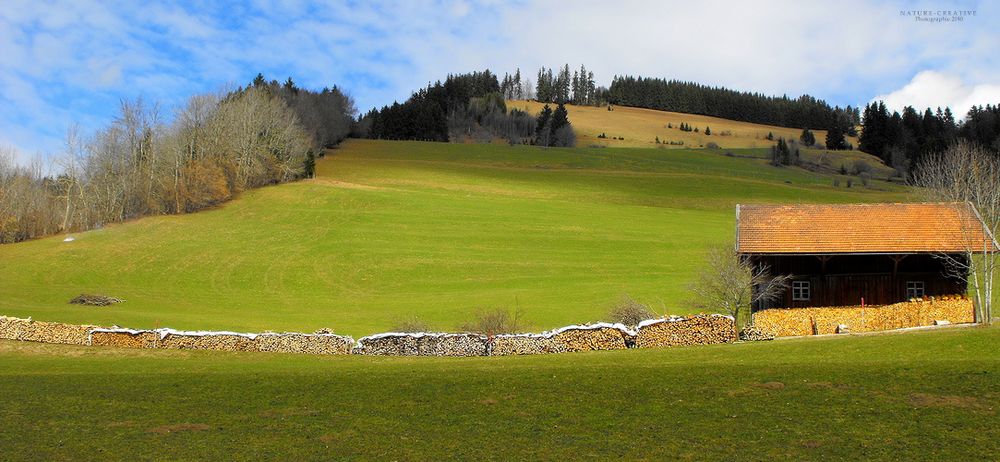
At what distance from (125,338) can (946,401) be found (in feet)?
101

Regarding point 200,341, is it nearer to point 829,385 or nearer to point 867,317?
point 829,385

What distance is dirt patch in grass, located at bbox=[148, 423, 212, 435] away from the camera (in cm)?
1709

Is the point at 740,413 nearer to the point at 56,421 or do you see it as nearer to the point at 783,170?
the point at 56,421

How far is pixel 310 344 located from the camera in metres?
33.8

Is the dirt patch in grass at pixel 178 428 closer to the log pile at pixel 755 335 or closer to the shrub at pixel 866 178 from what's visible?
the log pile at pixel 755 335

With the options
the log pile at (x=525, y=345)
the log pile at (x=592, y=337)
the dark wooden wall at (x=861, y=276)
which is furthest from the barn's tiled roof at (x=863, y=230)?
the log pile at (x=525, y=345)

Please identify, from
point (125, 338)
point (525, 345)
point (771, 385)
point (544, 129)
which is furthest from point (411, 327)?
point (544, 129)

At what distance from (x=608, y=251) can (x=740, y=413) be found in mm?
53113

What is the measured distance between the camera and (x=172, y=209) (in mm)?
91125

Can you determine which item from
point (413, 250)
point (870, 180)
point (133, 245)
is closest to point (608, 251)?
point (413, 250)

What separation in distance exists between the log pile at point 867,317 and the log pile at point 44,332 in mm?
29399

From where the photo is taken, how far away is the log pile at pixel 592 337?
107 feet

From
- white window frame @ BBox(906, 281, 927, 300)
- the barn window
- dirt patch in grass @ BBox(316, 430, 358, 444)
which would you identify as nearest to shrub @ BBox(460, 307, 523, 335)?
the barn window

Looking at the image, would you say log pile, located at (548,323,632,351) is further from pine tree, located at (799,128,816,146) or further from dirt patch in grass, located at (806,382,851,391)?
pine tree, located at (799,128,816,146)
